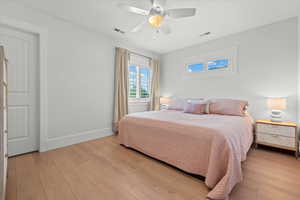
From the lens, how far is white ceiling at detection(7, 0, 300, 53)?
6.57 ft

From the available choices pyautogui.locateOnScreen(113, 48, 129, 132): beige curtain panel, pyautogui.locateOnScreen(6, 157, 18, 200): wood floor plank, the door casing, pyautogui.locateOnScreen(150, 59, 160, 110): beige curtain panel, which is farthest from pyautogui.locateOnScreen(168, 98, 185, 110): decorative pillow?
pyautogui.locateOnScreen(6, 157, 18, 200): wood floor plank

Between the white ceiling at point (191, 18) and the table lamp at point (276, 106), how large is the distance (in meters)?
1.49

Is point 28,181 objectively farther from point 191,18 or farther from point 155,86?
point 155,86

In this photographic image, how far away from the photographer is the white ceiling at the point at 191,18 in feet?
6.57

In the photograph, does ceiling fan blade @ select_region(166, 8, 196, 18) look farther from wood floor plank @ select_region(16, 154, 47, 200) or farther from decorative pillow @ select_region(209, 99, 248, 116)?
wood floor plank @ select_region(16, 154, 47, 200)

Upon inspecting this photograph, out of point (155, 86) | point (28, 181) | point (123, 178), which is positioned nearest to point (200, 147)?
point (123, 178)

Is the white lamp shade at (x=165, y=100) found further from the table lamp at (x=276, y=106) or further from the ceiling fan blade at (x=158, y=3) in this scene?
the ceiling fan blade at (x=158, y=3)

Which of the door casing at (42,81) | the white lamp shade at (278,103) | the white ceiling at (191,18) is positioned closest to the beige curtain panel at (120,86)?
the white ceiling at (191,18)

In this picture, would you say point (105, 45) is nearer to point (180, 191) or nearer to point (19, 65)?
point (19, 65)

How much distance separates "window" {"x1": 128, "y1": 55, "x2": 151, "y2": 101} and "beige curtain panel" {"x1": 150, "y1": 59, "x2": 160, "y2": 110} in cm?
16

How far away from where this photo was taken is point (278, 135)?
2223 millimetres

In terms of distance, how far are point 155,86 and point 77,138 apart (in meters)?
2.67

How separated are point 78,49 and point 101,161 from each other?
2.20 m

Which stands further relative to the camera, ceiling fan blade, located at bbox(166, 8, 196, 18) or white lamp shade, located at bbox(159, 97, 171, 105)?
white lamp shade, located at bbox(159, 97, 171, 105)
